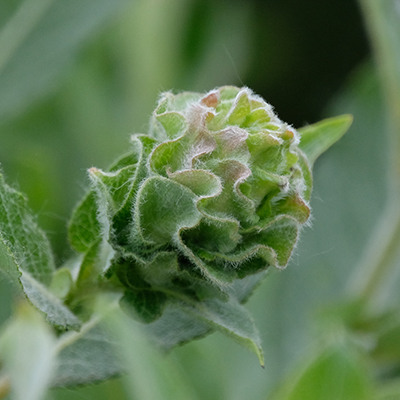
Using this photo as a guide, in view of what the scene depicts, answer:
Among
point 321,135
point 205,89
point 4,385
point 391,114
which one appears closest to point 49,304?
point 4,385

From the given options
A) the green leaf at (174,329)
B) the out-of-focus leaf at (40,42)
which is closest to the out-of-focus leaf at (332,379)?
the green leaf at (174,329)

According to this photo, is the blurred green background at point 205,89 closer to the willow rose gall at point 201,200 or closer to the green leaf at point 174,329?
the green leaf at point 174,329

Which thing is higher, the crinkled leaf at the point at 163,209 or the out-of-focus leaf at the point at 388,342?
the crinkled leaf at the point at 163,209

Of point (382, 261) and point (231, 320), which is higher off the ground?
point (231, 320)

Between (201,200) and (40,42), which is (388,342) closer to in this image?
(201,200)

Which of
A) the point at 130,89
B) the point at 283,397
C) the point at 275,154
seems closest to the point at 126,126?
the point at 130,89

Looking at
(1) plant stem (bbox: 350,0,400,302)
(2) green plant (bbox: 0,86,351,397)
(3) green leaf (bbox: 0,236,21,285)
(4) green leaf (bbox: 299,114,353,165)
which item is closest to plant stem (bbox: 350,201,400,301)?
(1) plant stem (bbox: 350,0,400,302)

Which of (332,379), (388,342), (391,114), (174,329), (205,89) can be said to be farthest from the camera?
(205,89)
